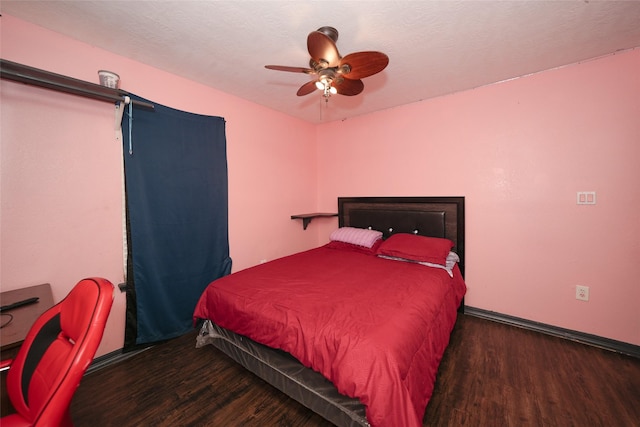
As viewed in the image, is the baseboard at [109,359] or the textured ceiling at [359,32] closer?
the textured ceiling at [359,32]

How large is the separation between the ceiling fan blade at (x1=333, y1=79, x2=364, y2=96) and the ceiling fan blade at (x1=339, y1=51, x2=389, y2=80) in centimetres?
14

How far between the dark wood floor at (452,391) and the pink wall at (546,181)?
46 cm

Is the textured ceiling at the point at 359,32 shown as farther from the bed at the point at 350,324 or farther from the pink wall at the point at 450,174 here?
the bed at the point at 350,324

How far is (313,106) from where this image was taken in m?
3.15

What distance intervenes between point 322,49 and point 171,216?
1.87m

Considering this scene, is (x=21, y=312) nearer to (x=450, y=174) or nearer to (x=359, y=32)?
(x=359, y=32)

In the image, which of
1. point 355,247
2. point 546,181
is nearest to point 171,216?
point 355,247

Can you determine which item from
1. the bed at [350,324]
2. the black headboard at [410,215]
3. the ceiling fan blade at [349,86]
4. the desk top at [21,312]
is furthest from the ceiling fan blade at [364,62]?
the desk top at [21,312]

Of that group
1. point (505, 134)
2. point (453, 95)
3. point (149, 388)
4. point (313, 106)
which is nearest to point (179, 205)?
point (149, 388)

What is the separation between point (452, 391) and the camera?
163 centimetres

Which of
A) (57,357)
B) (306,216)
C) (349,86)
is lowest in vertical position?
(57,357)

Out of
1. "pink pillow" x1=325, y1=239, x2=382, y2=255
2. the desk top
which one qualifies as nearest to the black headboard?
"pink pillow" x1=325, y1=239, x2=382, y2=255

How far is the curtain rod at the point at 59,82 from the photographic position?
1373 mm

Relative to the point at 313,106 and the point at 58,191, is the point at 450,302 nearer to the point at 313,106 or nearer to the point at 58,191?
the point at 313,106
